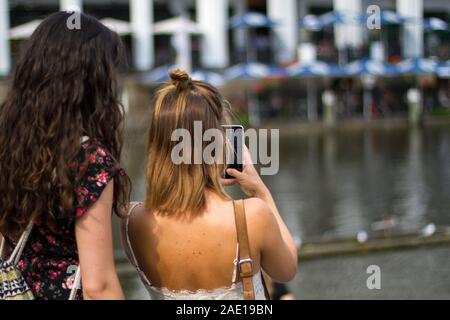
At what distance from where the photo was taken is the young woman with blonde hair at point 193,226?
2539 mm

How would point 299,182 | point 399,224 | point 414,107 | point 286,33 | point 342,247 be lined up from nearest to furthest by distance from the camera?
point 342,247 → point 399,224 → point 299,182 → point 414,107 → point 286,33

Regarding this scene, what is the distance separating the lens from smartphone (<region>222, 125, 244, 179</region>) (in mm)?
2674

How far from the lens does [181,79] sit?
8.68ft

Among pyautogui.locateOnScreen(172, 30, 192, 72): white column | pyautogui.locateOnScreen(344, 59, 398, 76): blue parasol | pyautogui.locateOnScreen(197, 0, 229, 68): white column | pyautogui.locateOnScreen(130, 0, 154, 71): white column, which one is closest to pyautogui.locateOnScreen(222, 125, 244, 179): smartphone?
pyautogui.locateOnScreen(172, 30, 192, 72): white column

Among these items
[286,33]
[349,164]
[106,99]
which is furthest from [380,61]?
[106,99]

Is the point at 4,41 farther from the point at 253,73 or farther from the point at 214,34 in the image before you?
the point at 253,73

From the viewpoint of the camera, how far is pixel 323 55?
106 ft

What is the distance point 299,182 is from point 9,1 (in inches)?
822

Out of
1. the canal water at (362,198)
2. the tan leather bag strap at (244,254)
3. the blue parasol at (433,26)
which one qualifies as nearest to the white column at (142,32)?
the canal water at (362,198)

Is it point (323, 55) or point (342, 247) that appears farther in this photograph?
point (323, 55)

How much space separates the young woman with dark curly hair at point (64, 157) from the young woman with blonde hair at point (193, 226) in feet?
0.62

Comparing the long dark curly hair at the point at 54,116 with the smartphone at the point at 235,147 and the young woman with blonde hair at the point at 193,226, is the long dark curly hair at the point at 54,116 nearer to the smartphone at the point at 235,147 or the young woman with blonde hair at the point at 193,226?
the young woman with blonde hair at the point at 193,226

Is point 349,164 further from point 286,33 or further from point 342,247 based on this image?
point 286,33

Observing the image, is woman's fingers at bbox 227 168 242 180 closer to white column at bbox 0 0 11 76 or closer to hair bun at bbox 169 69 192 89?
hair bun at bbox 169 69 192 89
